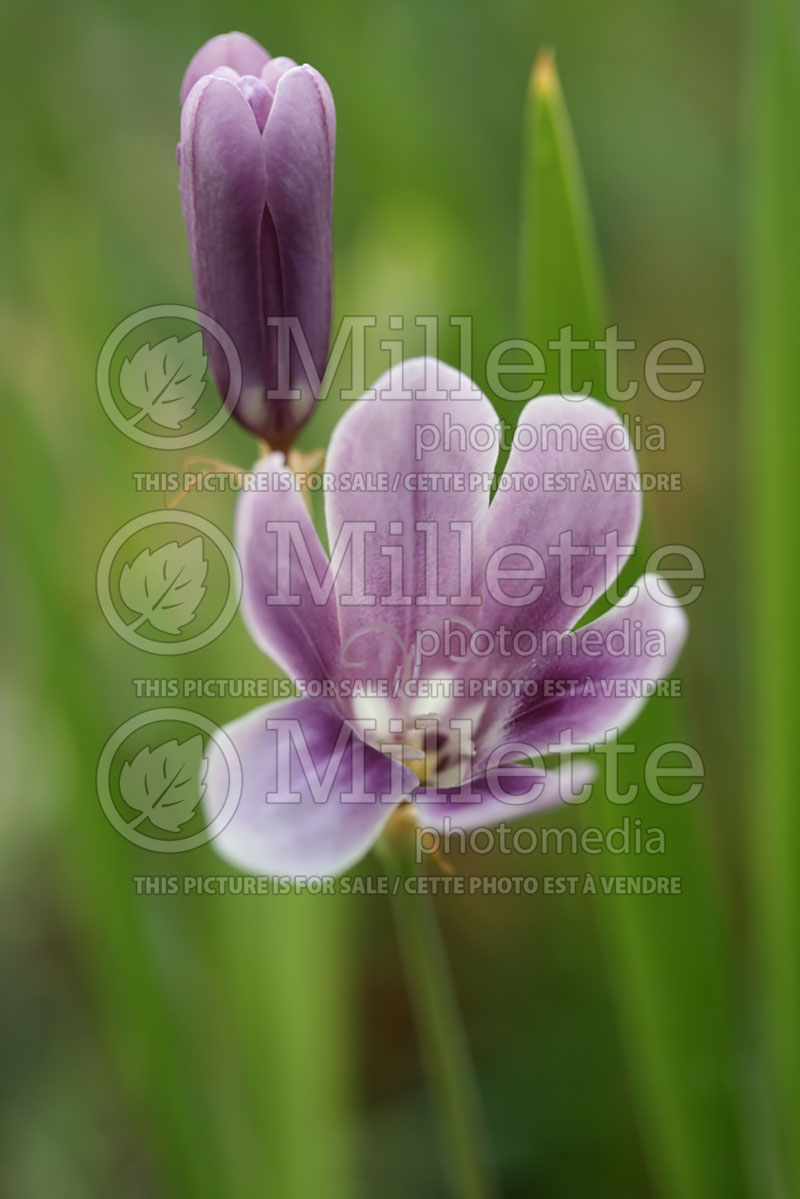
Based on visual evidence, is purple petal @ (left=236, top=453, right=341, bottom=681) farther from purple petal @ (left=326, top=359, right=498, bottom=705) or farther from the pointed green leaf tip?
the pointed green leaf tip

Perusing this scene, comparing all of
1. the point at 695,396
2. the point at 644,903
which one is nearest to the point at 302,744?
the point at 644,903

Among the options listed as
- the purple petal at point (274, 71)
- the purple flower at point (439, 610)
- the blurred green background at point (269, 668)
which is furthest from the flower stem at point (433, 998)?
the purple petal at point (274, 71)

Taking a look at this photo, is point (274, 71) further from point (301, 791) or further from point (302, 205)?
point (301, 791)

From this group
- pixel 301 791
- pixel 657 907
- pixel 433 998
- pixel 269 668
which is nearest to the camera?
pixel 301 791

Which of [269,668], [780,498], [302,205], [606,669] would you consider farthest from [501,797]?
[269,668]

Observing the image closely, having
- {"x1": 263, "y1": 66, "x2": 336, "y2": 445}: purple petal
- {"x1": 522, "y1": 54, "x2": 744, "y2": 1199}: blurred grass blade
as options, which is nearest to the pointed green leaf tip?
{"x1": 522, "y1": 54, "x2": 744, "y2": 1199}: blurred grass blade

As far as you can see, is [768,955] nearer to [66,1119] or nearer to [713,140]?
[66,1119]
